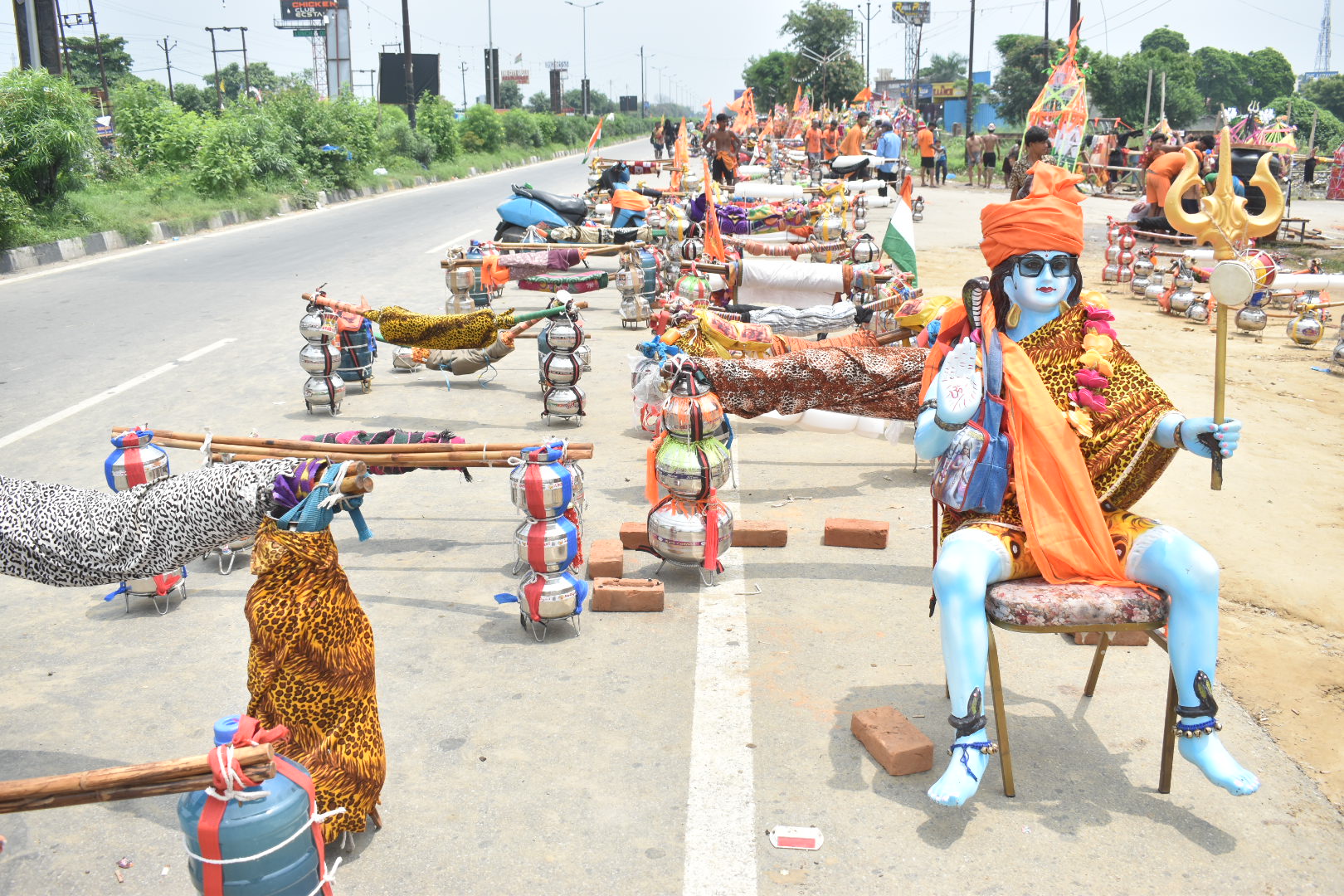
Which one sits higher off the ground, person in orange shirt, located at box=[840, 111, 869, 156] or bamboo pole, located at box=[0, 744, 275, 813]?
person in orange shirt, located at box=[840, 111, 869, 156]

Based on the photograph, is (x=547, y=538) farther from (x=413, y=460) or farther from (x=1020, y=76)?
(x=1020, y=76)

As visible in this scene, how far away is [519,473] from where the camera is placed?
472cm

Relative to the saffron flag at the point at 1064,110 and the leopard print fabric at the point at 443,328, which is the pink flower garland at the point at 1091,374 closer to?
the leopard print fabric at the point at 443,328

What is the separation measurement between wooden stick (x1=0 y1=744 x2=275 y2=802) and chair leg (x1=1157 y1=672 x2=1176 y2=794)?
2738mm

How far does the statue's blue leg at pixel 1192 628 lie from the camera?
3.44 meters

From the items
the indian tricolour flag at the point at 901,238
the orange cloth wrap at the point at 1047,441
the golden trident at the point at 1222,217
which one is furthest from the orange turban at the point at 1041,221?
the indian tricolour flag at the point at 901,238

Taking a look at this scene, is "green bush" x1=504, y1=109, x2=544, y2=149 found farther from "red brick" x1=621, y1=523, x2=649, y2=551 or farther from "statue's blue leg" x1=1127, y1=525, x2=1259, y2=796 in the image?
"statue's blue leg" x1=1127, y1=525, x2=1259, y2=796

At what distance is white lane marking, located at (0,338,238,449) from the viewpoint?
25.7ft

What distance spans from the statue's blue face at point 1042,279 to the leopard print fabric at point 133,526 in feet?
8.56

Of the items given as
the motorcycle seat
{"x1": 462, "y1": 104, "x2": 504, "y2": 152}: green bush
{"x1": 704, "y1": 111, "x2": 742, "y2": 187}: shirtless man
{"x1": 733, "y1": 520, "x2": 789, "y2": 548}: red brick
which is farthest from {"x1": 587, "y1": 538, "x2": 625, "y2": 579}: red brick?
{"x1": 462, "y1": 104, "x2": 504, "y2": 152}: green bush

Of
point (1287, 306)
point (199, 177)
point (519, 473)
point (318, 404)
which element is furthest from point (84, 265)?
point (1287, 306)

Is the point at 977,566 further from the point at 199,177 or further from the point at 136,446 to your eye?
the point at 199,177

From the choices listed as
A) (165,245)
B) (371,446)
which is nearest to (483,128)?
(165,245)

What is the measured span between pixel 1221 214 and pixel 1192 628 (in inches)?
69.0
